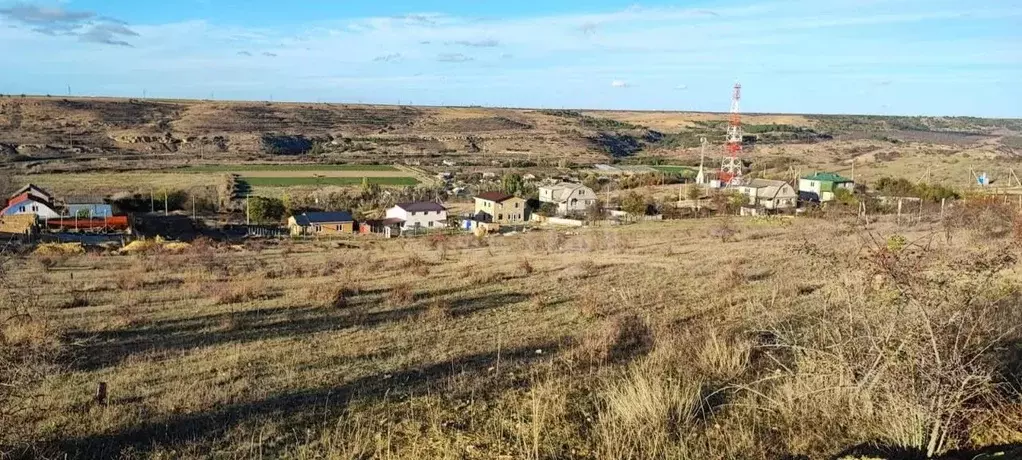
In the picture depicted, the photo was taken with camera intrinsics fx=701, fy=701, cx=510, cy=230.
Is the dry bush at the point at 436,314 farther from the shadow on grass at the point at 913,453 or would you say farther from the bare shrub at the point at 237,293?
the shadow on grass at the point at 913,453

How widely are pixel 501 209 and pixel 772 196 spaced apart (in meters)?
21.8

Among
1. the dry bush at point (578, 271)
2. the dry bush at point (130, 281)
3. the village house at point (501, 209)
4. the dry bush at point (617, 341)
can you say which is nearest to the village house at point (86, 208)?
the village house at point (501, 209)

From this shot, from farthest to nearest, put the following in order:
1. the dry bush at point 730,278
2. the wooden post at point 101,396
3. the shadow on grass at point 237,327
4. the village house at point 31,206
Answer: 1. the village house at point 31,206
2. the dry bush at point 730,278
3. the shadow on grass at point 237,327
4. the wooden post at point 101,396

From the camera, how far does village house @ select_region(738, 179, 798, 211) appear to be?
54353 millimetres

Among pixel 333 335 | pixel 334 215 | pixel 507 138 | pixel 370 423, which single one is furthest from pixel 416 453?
pixel 507 138

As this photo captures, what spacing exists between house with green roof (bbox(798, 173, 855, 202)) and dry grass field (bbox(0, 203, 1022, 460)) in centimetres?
5014

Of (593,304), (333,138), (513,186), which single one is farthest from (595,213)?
(333,138)

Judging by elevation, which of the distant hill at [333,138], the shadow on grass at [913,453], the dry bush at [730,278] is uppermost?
the distant hill at [333,138]

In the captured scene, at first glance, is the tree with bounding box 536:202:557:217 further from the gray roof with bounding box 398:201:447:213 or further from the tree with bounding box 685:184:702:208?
the tree with bounding box 685:184:702:208

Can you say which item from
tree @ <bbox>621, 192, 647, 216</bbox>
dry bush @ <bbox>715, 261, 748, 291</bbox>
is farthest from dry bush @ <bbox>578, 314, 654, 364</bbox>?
tree @ <bbox>621, 192, 647, 216</bbox>

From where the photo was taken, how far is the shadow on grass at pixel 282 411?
5.91 m

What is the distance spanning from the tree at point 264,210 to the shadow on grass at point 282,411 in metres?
50.1

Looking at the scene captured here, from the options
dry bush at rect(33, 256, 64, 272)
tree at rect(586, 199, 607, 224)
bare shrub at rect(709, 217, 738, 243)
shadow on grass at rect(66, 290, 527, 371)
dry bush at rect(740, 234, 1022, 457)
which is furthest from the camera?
tree at rect(586, 199, 607, 224)

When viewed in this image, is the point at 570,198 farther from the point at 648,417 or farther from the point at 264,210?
the point at 648,417
